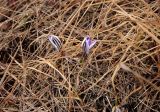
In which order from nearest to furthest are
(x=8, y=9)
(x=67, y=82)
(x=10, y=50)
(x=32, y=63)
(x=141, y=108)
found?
(x=141, y=108) → (x=67, y=82) → (x=32, y=63) → (x=10, y=50) → (x=8, y=9)

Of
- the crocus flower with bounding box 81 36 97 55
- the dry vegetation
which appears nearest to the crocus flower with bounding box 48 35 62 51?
the dry vegetation

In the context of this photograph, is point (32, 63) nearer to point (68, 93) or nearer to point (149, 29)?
point (68, 93)

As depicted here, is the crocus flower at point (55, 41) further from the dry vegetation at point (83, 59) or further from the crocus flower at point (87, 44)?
the crocus flower at point (87, 44)

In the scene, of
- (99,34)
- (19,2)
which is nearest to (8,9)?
(19,2)

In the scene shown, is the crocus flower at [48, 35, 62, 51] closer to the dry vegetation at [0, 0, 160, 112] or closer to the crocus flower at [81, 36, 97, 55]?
the dry vegetation at [0, 0, 160, 112]

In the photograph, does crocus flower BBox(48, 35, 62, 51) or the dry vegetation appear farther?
crocus flower BBox(48, 35, 62, 51)

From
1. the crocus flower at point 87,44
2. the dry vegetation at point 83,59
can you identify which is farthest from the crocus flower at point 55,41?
the crocus flower at point 87,44

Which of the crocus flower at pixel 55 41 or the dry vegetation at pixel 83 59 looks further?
the crocus flower at pixel 55 41

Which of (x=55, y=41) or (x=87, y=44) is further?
(x=55, y=41)
